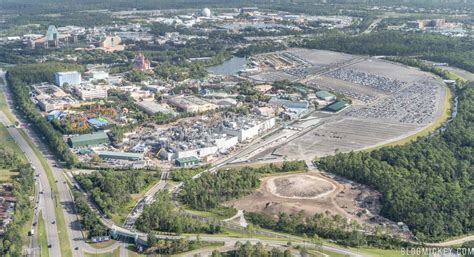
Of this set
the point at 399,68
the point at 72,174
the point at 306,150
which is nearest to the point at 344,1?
the point at 399,68

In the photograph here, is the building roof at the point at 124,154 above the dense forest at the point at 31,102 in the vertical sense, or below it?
below

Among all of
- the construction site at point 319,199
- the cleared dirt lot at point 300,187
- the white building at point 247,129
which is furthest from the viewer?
the white building at point 247,129

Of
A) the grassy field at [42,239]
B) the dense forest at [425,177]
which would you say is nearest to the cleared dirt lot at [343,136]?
the dense forest at [425,177]

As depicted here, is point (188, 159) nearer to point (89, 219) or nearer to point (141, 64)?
point (89, 219)

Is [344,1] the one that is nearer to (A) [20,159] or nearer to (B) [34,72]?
(B) [34,72]

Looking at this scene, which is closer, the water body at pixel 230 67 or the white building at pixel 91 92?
the white building at pixel 91 92

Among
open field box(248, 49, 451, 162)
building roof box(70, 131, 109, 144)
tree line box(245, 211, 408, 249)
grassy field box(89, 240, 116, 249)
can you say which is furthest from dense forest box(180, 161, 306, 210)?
building roof box(70, 131, 109, 144)

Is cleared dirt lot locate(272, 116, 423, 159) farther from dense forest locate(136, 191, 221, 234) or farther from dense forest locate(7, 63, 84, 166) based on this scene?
dense forest locate(7, 63, 84, 166)

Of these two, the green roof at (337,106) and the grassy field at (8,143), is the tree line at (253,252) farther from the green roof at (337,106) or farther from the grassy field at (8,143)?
the green roof at (337,106)
